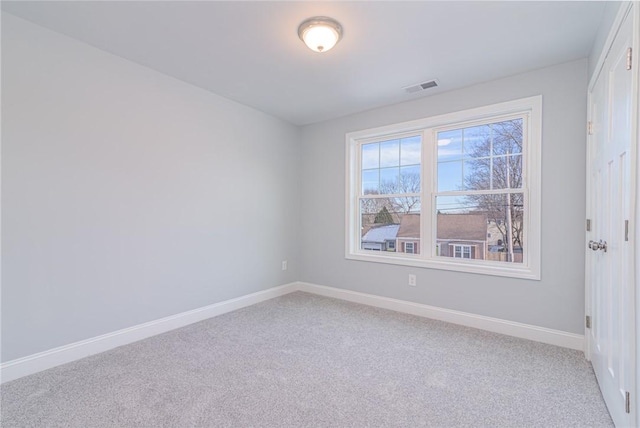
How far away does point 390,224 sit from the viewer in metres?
3.79

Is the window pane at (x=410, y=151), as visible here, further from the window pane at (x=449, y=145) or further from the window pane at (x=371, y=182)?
the window pane at (x=371, y=182)

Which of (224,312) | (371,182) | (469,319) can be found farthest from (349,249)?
(224,312)

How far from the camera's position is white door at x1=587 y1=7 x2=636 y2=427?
140cm

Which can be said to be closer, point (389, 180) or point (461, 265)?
point (461, 265)

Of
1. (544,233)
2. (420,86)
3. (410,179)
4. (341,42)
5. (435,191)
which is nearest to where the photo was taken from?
(341,42)

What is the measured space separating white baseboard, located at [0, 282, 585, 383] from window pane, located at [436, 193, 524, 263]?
64 centimetres

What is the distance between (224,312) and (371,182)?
2461 mm

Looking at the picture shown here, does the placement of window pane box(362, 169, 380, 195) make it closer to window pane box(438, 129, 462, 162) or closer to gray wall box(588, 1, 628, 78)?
window pane box(438, 129, 462, 162)

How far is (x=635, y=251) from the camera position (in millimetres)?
1316

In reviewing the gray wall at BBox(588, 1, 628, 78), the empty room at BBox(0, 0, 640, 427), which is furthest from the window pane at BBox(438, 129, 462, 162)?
the gray wall at BBox(588, 1, 628, 78)

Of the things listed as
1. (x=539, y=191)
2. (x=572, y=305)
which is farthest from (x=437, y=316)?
(x=539, y=191)

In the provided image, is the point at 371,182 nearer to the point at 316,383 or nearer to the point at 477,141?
the point at 477,141

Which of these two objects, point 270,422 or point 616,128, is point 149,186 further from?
point 616,128

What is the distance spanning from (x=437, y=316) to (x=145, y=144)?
11.3ft
